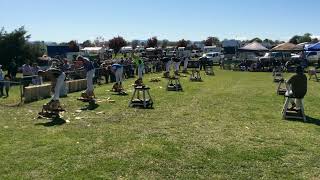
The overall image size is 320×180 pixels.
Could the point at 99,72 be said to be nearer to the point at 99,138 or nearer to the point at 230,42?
the point at 99,138

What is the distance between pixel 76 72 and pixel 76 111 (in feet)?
44.9

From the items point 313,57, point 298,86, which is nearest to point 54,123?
point 298,86

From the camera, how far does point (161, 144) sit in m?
11.6

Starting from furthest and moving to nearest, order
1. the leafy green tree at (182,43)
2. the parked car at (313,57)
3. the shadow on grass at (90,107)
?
the leafy green tree at (182,43) → the parked car at (313,57) → the shadow on grass at (90,107)

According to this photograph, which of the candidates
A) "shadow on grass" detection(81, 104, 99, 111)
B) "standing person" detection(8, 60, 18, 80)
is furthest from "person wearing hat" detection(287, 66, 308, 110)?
"standing person" detection(8, 60, 18, 80)

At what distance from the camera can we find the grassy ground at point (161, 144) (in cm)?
934

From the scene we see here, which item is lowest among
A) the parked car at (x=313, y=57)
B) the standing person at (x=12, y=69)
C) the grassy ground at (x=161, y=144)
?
the grassy ground at (x=161, y=144)

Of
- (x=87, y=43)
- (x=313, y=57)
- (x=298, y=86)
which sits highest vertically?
(x=87, y=43)

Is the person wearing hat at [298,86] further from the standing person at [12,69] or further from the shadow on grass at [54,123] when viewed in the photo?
the standing person at [12,69]

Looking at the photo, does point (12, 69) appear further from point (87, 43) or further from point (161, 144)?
point (87, 43)

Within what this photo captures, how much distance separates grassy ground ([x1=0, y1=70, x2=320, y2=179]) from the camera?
9344 mm

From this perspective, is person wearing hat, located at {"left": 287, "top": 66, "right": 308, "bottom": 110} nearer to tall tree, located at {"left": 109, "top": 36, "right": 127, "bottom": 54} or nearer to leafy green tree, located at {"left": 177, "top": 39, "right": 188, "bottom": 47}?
tall tree, located at {"left": 109, "top": 36, "right": 127, "bottom": 54}

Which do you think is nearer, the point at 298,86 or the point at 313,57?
the point at 298,86

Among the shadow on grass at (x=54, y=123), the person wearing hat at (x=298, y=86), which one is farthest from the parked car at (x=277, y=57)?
the shadow on grass at (x=54, y=123)
